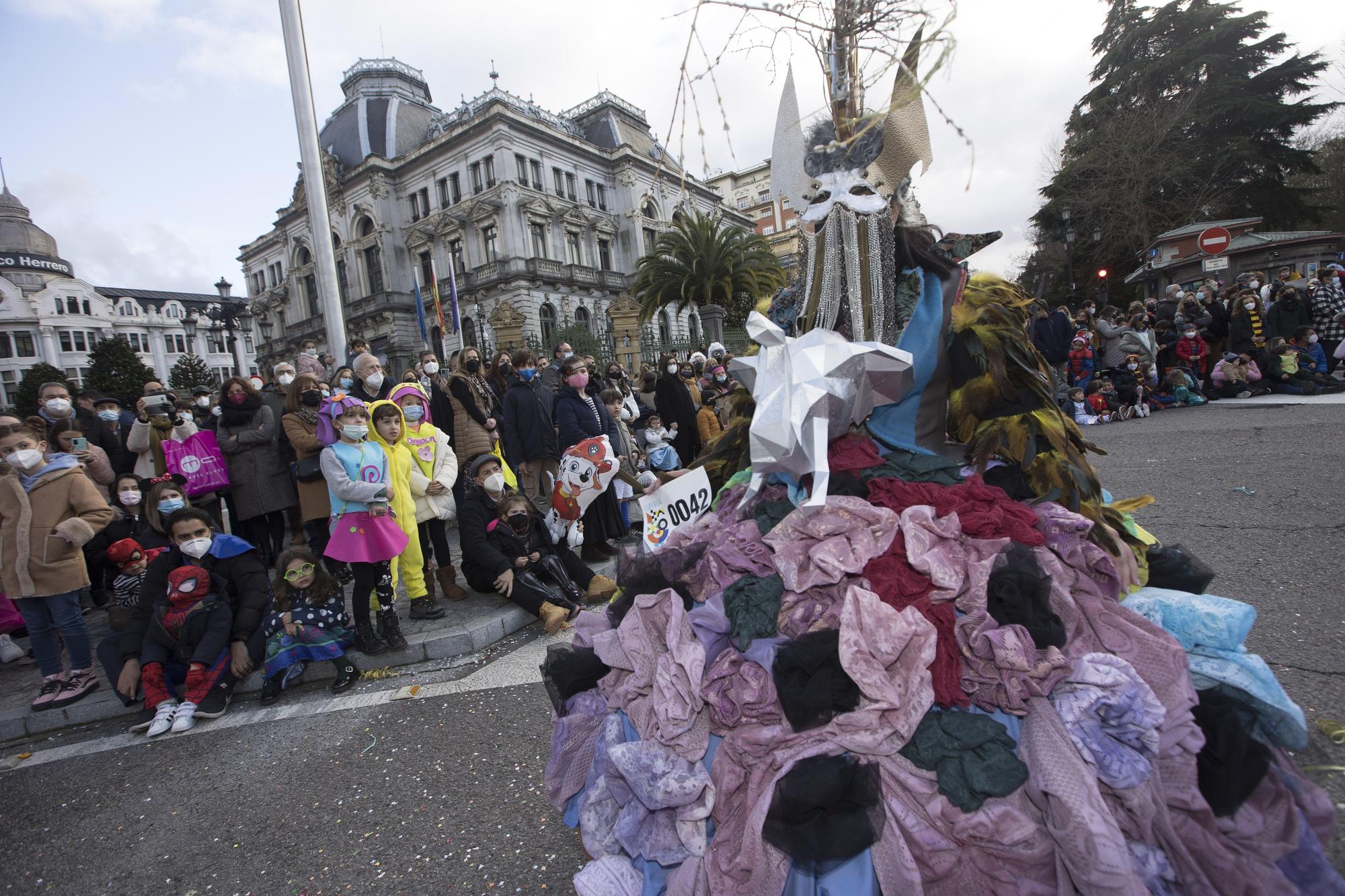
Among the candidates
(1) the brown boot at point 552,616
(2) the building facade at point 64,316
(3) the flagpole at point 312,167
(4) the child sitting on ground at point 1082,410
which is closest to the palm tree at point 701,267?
(4) the child sitting on ground at point 1082,410

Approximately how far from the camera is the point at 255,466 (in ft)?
18.9

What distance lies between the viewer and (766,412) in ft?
5.92

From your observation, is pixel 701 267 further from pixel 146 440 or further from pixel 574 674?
pixel 574 674

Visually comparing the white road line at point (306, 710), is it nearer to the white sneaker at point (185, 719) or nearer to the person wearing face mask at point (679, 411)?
the white sneaker at point (185, 719)

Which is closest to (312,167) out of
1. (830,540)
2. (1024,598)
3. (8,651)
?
(8,651)

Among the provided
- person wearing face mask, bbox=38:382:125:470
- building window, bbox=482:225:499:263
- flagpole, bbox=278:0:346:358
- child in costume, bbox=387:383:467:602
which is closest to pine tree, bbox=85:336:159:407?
building window, bbox=482:225:499:263

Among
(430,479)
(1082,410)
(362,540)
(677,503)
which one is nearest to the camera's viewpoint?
(677,503)

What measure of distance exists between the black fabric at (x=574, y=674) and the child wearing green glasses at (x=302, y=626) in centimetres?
262

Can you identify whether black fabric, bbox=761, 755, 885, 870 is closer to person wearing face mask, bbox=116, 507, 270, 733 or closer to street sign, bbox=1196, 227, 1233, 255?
person wearing face mask, bbox=116, 507, 270, 733

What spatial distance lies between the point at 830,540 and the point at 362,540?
3635 millimetres

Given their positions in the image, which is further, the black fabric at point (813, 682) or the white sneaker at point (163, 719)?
the white sneaker at point (163, 719)

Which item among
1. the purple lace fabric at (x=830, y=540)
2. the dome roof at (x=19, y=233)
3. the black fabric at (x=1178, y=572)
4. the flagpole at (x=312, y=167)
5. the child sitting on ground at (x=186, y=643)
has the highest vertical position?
the dome roof at (x=19, y=233)

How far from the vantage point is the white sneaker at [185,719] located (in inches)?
142

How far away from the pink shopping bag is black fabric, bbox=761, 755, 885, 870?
6028mm
